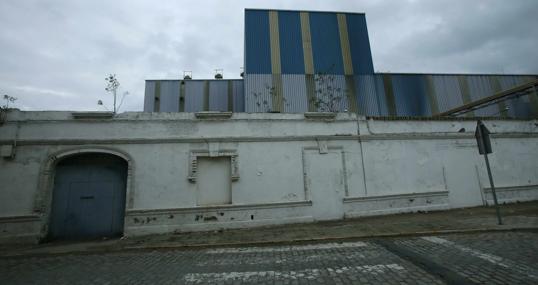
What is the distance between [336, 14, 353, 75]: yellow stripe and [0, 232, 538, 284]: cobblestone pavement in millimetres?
14262

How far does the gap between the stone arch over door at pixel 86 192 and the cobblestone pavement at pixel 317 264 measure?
2.21 metres

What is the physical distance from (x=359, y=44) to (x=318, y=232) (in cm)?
1629

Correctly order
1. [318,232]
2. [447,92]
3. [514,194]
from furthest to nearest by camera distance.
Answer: [447,92], [514,194], [318,232]

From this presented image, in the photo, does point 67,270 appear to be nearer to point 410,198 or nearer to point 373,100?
point 410,198

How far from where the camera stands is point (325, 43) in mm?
18781

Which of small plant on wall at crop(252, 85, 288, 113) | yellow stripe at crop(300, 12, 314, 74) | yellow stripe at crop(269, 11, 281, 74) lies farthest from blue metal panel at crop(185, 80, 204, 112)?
yellow stripe at crop(300, 12, 314, 74)

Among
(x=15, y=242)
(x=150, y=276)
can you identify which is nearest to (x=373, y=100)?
(x=150, y=276)

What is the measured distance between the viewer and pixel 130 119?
9.17m

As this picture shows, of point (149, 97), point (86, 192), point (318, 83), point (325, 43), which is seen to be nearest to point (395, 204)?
point (318, 83)

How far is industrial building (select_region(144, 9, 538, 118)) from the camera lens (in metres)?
17.5

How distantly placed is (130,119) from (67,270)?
5.21 meters

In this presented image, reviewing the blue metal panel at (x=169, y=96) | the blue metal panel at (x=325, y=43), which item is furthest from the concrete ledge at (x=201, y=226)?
the blue metal panel at (x=169, y=96)

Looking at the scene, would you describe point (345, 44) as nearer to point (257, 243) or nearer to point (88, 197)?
point (257, 243)

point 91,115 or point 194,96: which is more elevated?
point 194,96
